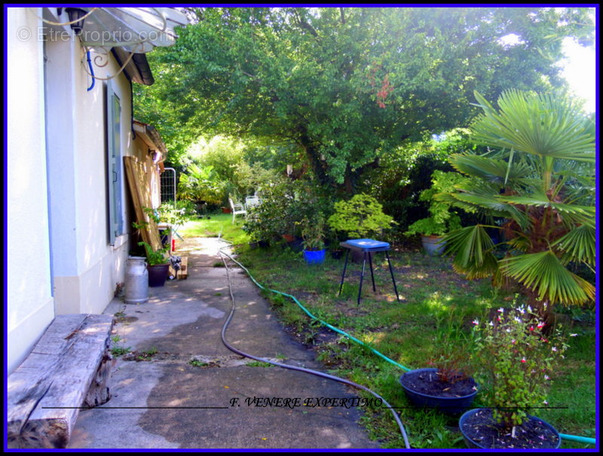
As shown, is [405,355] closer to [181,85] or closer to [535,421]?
[535,421]

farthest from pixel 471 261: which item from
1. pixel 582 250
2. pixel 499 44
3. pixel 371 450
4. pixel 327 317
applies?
pixel 499 44

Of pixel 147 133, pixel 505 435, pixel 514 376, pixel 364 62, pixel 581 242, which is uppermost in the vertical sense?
pixel 364 62

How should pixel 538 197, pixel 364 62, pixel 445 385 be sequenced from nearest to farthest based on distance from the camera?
pixel 445 385 < pixel 538 197 < pixel 364 62

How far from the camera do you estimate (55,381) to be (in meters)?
2.37

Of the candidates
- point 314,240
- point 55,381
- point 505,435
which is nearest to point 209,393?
point 55,381

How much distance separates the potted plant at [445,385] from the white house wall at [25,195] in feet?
8.22

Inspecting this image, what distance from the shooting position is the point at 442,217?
9.38 meters

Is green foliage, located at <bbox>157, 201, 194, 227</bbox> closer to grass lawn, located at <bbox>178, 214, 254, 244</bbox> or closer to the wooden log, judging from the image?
grass lawn, located at <bbox>178, 214, 254, 244</bbox>

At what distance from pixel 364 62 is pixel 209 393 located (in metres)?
6.35

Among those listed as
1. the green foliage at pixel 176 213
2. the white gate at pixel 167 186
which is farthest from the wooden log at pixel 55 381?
the white gate at pixel 167 186

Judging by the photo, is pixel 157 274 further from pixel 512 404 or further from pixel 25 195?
pixel 512 404

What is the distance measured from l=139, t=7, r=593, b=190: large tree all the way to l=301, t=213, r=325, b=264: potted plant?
114 cm

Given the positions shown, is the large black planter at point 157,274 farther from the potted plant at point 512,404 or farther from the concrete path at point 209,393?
the potted plant at point 512,404

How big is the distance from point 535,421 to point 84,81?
4981 mm
